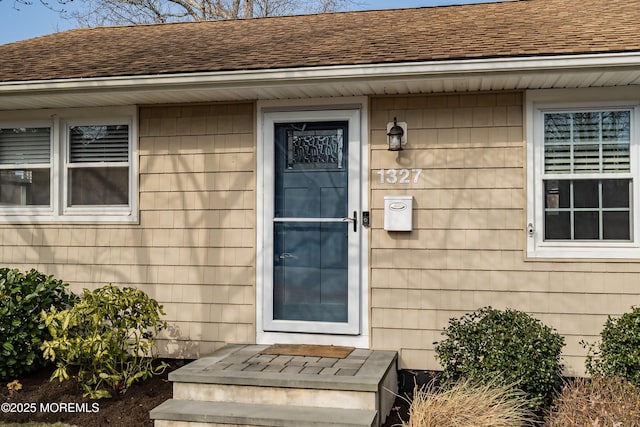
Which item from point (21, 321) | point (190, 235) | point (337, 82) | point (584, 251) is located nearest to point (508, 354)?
point (584, 251)

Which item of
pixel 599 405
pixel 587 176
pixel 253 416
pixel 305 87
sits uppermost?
pixel 305 87

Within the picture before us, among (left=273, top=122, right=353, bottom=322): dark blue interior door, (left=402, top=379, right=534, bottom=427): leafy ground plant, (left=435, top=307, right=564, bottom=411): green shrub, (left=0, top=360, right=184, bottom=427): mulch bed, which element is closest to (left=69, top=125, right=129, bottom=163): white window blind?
(left=273, top=122, right=353, bottom=322): dark blue interior door

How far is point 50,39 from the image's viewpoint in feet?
22.4

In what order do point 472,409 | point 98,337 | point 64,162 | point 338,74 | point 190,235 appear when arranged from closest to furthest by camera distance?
point 472,409 < point 98,337 < point 338,74 < point 190,235 < point 64,162

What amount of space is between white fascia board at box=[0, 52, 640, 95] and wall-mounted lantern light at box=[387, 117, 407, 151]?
0.46 m

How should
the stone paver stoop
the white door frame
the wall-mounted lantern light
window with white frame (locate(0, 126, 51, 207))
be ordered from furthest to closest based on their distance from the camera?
1. window with white frame (locate(0, 126, 51, 207))
2. the white door frame
3. the wall-mounted lantern light
4. the stone paver stoop

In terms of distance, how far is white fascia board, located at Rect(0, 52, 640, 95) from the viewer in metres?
4.11

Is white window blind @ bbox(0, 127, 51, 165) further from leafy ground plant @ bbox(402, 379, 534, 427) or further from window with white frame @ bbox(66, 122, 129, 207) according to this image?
leafy ground plant @ bbox(402, 379, 534, 427)

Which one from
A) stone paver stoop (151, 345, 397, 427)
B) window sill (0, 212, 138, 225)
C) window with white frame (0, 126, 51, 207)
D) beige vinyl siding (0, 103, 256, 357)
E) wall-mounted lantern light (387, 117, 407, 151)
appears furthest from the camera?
window with white frame (0, 126, 51, 207)

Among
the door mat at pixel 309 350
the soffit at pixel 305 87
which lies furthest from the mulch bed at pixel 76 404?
the soffit at pixel 305 87

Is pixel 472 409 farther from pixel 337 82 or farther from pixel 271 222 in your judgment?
pixel 337 82

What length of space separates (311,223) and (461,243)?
1260mm

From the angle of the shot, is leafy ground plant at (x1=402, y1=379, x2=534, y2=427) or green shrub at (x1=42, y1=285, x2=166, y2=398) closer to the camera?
leafy ground plant at (x1=402, y1=379, x2=534, y2=427)

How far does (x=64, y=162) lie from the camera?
5.45 meters
